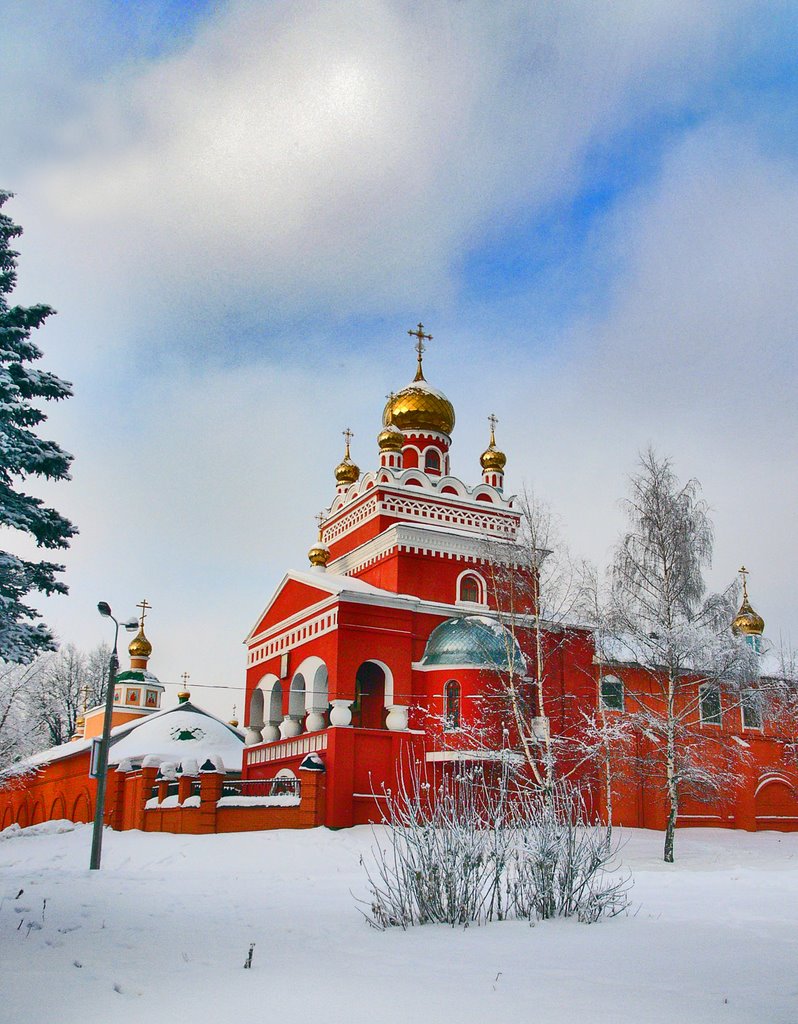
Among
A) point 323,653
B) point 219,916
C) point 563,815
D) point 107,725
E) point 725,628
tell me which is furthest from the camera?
point 323,653

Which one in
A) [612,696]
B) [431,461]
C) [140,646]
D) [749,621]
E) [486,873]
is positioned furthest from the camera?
[140,646]

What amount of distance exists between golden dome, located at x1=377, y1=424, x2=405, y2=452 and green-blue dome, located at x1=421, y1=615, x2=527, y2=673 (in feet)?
24.4

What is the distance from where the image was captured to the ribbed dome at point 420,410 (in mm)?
31375

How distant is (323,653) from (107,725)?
7.64 m

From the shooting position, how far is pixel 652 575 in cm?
2081

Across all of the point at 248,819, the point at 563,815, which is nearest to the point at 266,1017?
the point at 563,815

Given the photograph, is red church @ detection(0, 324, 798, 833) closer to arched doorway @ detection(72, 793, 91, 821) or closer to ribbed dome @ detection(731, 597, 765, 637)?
arched doorway @ detection(72, 793, 91, 821)

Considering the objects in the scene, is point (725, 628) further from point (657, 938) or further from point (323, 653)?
point (657, 938)

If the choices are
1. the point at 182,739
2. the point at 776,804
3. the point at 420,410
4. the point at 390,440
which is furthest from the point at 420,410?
the point at 776,804

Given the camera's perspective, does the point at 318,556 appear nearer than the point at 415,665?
No

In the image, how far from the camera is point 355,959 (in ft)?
24.2

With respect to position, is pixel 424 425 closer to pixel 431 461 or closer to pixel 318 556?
pixel 431 461

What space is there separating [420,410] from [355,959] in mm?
24910

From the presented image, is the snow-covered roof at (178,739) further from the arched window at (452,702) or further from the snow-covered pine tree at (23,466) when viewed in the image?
the snow-covered pine tree at (23,466)
